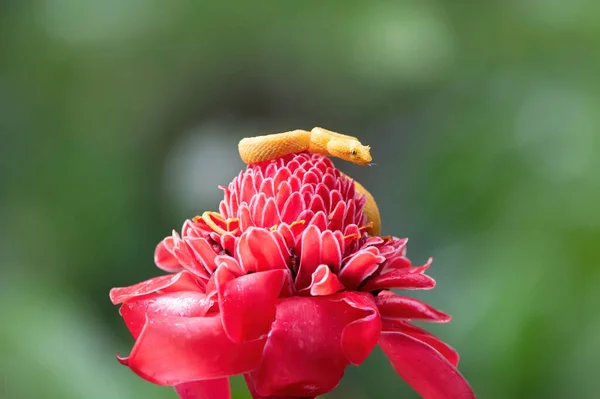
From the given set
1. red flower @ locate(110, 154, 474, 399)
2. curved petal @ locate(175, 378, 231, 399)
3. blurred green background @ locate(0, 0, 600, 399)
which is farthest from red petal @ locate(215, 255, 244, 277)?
blurred green background @ locate(0, 0, 600, 399)

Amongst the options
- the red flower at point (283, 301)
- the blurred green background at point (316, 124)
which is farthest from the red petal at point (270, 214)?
the blurred green background at point (316, 124)

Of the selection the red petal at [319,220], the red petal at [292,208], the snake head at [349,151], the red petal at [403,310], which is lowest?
the red petal at [403,310]

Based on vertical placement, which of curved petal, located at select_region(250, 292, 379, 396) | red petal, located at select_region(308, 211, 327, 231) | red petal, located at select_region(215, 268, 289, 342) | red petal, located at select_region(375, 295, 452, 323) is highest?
red petal, located at select_region(308, 211, 327, 231)

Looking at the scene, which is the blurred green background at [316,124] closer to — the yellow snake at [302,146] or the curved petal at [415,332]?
the curved petal at [415,332]

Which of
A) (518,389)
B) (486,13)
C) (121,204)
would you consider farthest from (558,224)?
(121,204)

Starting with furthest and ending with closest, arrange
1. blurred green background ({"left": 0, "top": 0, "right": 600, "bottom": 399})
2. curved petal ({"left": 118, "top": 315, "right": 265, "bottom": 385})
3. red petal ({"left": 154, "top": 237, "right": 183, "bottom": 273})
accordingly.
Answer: blurred green background ({"left": 0, "top": 0, "right": 600, "bottom": 399}) < red petal ({"left": 154, "top": 237, "right": 183, "bottom": 273}) < curved petal ({"left": 118, "top": 315, "right": 265, "bottom": 385})

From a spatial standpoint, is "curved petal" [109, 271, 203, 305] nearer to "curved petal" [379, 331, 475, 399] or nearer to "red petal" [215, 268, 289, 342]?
"red petal" [215, 268, 289, 342]

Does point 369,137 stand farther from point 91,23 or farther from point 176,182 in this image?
point 91,23
